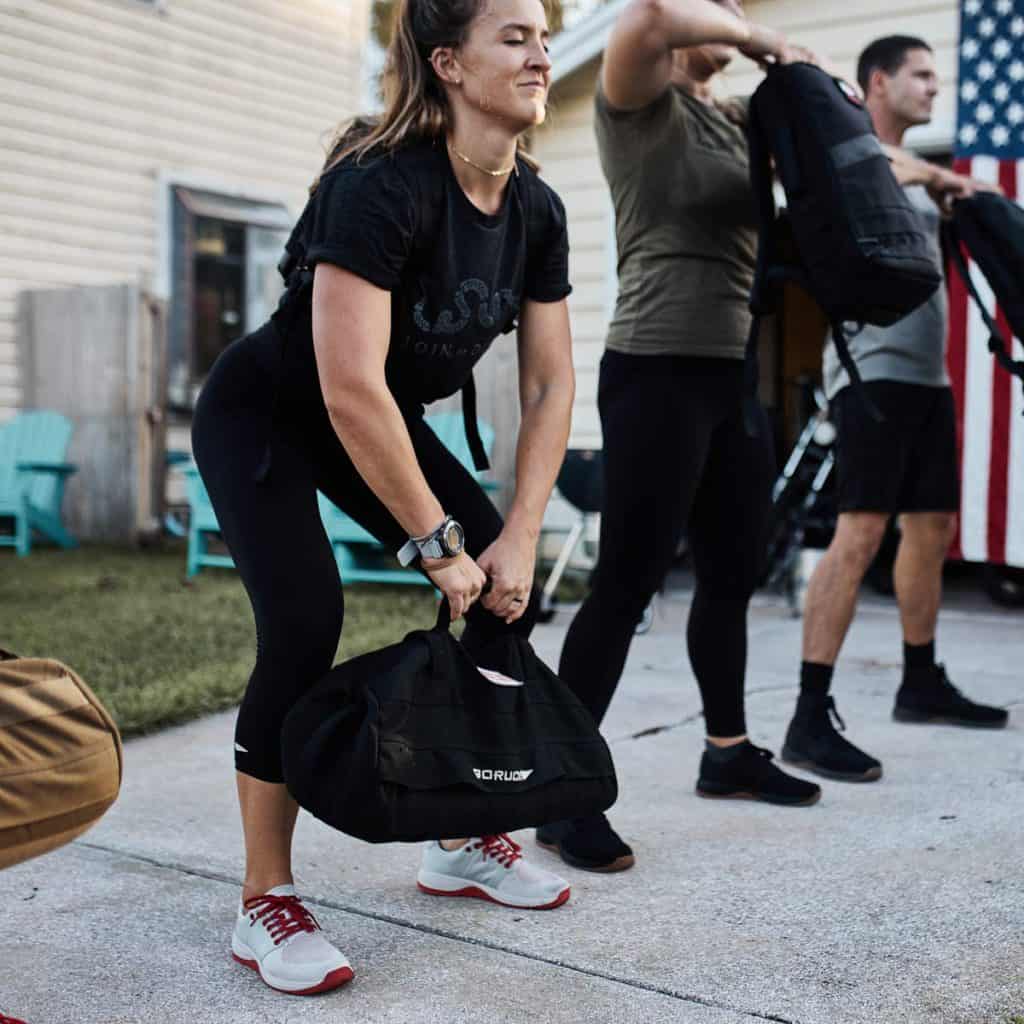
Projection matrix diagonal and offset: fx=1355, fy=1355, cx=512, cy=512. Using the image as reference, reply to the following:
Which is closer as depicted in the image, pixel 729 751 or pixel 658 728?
pixel 729 751

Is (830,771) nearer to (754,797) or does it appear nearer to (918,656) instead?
(754,797)

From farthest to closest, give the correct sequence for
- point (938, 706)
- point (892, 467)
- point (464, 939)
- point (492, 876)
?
point (938, 706), point (892, 467), point (492, 876), point (464, 939)

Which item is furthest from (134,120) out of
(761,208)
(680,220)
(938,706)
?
(761,208)

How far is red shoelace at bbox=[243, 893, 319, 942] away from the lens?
2.33 meters

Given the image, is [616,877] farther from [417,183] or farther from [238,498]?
[417,183]

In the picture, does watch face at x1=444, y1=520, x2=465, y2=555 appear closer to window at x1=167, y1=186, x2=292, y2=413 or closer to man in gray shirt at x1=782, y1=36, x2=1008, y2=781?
man in gray shirt at x1=782, y1=36, x2=1008, y2=781

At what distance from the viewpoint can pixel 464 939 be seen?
2514 mm

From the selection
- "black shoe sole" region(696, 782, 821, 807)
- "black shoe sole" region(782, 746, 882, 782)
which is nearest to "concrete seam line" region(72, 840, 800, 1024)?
"black shoe sole" region(696, 782, 821, 807)

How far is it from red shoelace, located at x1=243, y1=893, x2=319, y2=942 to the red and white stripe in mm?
5268

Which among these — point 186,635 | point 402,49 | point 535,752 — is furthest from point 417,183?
point 186,635

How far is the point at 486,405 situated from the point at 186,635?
278 cm

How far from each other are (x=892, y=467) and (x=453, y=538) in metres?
2.08

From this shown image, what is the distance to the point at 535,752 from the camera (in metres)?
2.24

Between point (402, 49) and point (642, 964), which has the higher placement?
point (402, 49)
